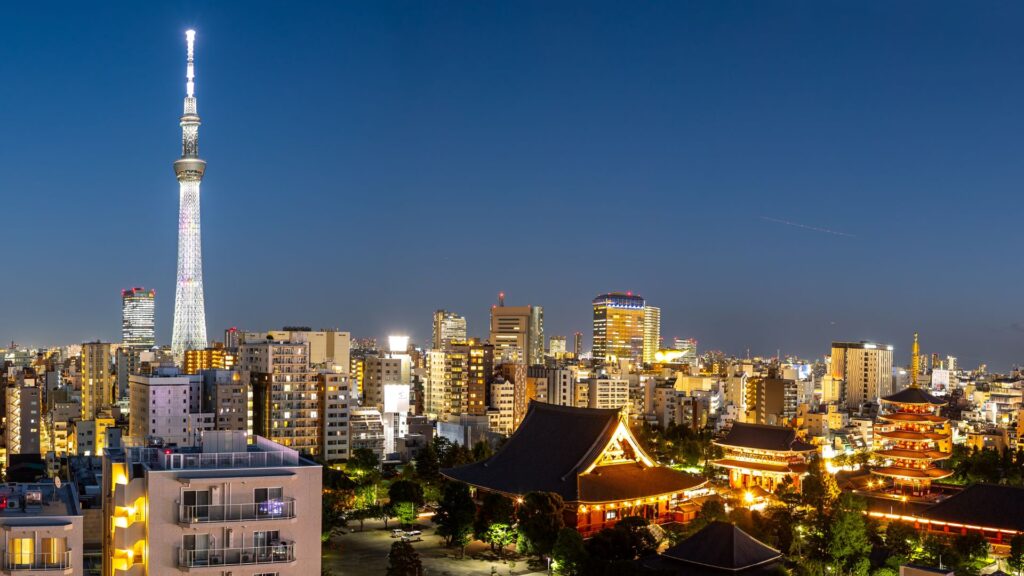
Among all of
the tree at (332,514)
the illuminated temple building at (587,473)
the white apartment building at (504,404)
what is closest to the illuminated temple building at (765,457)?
the illuminated temple building at (587,473)

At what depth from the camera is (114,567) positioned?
13930 millimetres

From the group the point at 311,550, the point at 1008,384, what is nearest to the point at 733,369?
the point at 1008,384

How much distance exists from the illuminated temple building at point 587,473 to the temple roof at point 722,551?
6.46 metres

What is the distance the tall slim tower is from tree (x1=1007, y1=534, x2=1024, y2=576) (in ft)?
166

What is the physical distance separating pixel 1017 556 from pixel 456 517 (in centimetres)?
1403

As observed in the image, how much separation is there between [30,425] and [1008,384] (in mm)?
70335

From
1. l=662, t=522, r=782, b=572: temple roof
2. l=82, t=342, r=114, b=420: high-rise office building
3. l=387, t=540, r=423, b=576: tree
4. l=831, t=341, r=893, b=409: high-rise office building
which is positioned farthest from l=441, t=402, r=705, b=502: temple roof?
l=831, t=341, r=893, b=409: high-rise office building

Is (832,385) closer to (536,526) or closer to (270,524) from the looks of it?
(536,526)

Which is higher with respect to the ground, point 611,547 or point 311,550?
point 311,550

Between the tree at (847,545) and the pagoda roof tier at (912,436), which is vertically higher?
the pagoda roof tier at (912,436)

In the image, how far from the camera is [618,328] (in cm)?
12006

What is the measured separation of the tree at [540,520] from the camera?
918 inches

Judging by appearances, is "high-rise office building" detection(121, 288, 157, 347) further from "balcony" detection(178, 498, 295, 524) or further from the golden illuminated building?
"balcony" detection(178, 498, 295, 524)

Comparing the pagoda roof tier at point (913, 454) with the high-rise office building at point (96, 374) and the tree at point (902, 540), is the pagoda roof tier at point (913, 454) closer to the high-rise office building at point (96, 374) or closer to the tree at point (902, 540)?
the tree at point (902, 540)
